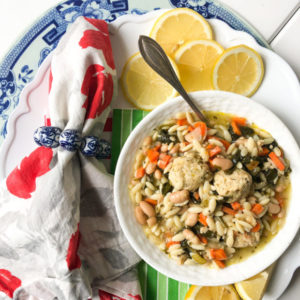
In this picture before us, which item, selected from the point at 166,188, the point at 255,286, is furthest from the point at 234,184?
the point at 255,286

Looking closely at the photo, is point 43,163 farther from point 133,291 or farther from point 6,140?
point 133,291

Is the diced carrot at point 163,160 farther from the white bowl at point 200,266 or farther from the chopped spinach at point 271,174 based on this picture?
the chopped spinach at point 271,174

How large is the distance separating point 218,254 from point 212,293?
32 centimetres

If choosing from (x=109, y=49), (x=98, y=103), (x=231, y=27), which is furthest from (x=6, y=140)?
(x=231, y=27)

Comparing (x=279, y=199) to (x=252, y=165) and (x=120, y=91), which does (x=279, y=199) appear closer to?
(x=252, y=165)

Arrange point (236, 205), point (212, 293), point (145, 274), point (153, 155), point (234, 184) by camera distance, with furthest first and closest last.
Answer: point (145, 274) < point (212, 293) < point (153, 155) < point (236, 205) < point (234, 184)

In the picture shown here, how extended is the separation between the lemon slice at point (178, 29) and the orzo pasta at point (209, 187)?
1.52 ft

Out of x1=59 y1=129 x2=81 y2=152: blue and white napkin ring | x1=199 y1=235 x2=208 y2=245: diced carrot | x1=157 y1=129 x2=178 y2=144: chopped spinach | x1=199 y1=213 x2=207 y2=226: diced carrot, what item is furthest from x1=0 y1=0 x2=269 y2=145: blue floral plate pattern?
x1=199 y1=235 x2=208 y2=245: diced carrot

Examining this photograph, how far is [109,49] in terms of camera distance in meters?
1.97

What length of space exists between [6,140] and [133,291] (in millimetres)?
1150

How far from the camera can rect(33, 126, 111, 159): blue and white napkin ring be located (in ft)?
5.84

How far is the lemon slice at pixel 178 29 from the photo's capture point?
1.96 meters

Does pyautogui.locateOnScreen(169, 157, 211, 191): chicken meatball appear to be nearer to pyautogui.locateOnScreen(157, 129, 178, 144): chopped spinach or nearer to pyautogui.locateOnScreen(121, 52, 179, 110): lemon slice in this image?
pyautogui.locateOnScreen(157, 129, 178, 144): chopped spinach

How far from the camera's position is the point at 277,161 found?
5.82 feet
